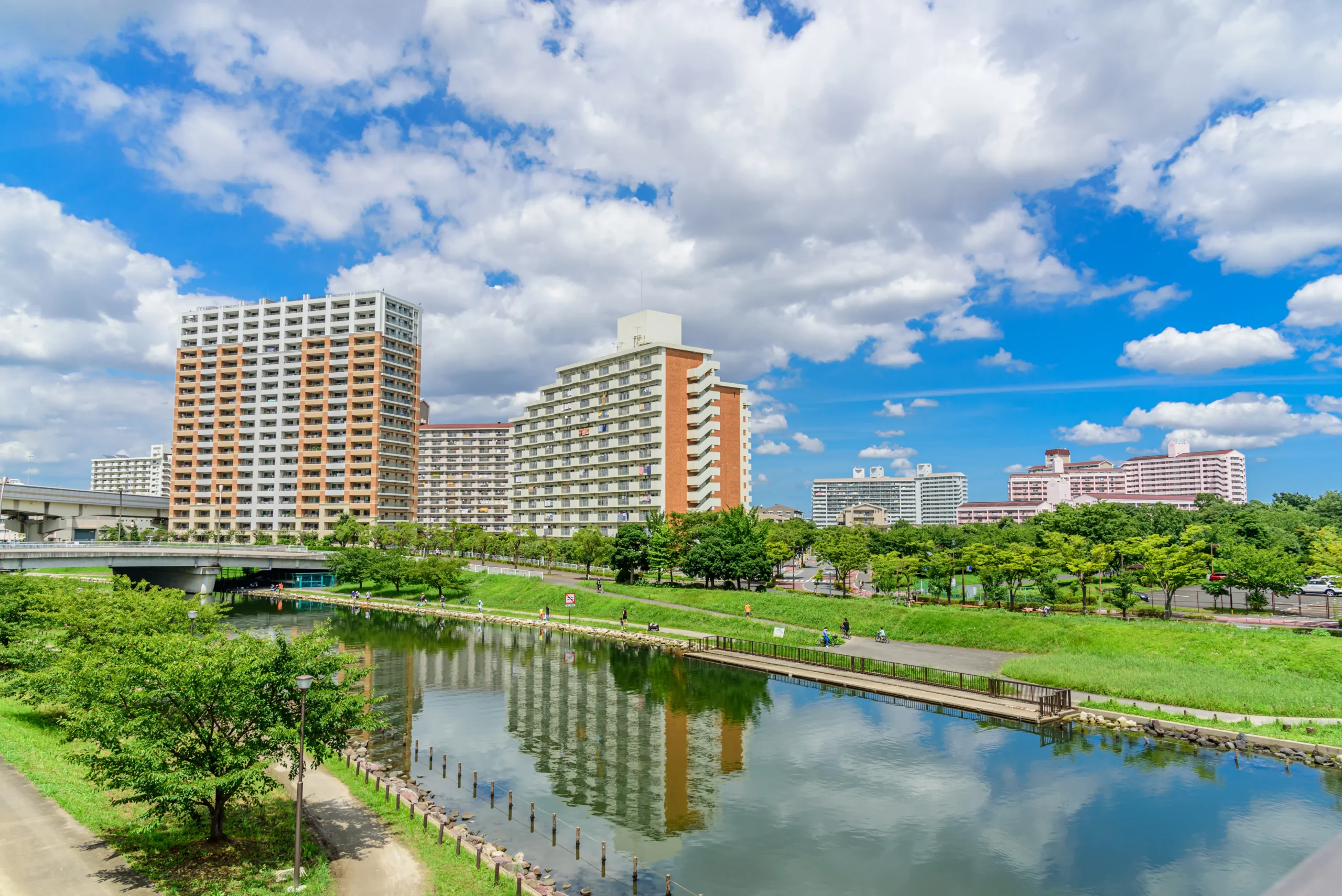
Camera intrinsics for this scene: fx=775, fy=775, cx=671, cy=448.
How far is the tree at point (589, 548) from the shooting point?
95.0 meters

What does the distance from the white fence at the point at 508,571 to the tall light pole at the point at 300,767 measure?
7363 cm

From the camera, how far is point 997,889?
24.4 metres

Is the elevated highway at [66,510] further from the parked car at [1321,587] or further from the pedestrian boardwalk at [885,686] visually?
the parked car at [1321,587]

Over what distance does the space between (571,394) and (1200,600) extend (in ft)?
285

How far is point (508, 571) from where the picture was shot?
338 feet

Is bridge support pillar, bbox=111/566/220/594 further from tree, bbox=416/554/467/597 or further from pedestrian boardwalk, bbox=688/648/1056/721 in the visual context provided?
pedestrian boardwalk, bbox=688/648/1056/721

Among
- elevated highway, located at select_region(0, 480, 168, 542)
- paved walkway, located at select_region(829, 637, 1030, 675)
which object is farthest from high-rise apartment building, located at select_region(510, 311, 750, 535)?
elevated highway, located at select_region(0, 480, 168, 542)

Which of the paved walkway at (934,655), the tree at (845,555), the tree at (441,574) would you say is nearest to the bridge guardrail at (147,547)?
the tree at (441,574)

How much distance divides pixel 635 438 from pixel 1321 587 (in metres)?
83.2

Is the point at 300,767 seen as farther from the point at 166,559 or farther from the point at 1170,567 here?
the point at 166,559

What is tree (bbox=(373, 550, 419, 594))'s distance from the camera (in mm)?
95750

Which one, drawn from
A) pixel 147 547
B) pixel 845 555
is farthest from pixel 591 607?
pixel 147 547

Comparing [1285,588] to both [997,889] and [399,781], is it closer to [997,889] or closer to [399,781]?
[997,889]

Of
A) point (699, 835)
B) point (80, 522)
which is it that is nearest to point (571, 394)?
point (80, 522)
